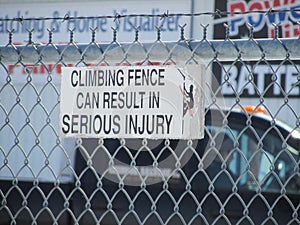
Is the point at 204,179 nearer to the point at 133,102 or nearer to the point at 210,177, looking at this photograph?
the point at 210,177

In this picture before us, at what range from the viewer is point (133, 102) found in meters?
2.53

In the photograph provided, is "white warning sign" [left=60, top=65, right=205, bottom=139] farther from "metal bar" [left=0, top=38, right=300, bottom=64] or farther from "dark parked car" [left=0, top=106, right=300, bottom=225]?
"dark parked car" [left=0, top=106, right=300, bottom=225]

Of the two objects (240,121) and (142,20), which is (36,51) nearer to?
(240,121)

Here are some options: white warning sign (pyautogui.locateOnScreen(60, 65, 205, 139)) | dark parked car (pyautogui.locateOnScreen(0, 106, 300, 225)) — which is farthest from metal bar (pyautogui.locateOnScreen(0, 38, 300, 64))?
dark parked car (pyautogui.locateOnScreen(0, 106, 300, 225))

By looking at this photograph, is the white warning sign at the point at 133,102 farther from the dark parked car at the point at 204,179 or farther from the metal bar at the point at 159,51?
the dark parked car at the point at 204,179

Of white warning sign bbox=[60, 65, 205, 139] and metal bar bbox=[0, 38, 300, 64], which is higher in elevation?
metal bar bbox=[0, 38, 300, 64]

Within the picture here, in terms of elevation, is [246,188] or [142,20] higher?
[142,20]

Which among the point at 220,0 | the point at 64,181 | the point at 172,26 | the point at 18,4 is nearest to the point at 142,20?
the point at 172,26

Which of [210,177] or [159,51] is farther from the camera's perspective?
[210,177]

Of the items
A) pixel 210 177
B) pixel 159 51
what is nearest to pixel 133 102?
pixel 159 51

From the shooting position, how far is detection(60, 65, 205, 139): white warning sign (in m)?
2.48

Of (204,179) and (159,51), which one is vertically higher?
(159,51)

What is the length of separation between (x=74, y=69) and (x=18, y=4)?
24.8 ft

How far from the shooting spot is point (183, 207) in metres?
5.11
